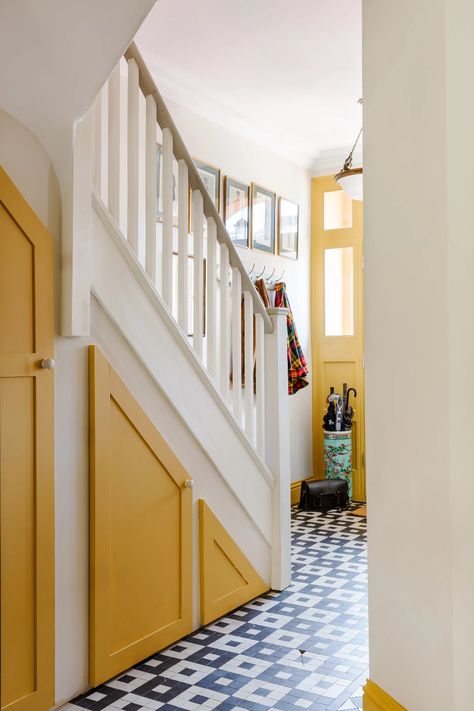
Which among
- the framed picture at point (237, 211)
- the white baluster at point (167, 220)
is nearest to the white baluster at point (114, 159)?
the white baluster at point (167, 220)

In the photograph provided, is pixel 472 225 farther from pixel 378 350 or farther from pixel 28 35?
pixel 28 35

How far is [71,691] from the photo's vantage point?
100 inches

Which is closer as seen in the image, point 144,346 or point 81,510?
point 81,510

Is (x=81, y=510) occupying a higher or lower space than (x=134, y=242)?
lower

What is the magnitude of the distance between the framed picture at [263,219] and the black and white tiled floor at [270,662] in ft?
8.89

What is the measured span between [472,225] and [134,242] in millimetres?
1774

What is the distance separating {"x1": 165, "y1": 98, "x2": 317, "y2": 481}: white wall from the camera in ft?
16.3

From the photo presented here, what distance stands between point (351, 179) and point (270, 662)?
2.98 metres

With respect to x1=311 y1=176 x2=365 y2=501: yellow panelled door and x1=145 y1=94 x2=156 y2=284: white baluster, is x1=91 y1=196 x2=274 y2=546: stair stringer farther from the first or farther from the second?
x1=311 y1=176 x2=365 y2=501: yellow panelled door

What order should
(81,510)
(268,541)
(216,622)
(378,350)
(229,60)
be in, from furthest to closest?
1. (229,60)
2. (268,541)
3. (216,622)
4. (81,510)
5. (378,350)

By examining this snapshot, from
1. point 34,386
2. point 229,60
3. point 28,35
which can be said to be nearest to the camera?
point 28,35

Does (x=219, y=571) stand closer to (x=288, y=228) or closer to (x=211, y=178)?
(x=211, y=178)

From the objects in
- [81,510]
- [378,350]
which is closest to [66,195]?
[81,510]

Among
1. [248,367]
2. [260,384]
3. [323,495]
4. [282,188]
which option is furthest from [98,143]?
[323,495]
